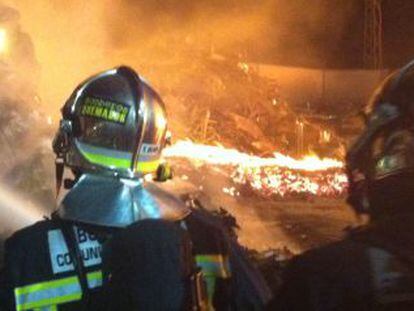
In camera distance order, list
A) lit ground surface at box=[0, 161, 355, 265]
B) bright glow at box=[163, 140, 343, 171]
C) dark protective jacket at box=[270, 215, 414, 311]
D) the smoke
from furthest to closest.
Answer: the smoke → bright glow at box=[163, 140, 343, 171] → lit ground surface at box=[0, 161, 355, 265] → dark protective jacket at box=[270, 215, 414, 311]

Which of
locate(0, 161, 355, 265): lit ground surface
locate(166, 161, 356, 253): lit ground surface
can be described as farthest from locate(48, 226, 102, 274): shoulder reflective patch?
locate(166, 161, 356, 253): lit ground surface

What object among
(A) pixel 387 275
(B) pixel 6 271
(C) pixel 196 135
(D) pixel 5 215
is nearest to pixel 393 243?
(A) pixel 387 275

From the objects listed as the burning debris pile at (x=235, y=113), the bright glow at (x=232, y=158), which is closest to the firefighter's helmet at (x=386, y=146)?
the bright glow at (x=232, y=158)

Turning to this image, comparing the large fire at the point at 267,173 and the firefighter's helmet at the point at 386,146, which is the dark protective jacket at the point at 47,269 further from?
the large fire at the point at 267,173

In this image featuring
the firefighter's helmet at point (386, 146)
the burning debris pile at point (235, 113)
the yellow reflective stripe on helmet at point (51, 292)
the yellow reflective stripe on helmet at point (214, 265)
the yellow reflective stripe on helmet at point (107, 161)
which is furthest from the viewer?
the burning debris pile at point (235, 113)

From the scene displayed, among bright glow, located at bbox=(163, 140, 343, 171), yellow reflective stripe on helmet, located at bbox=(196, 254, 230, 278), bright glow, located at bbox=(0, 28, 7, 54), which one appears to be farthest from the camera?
bright glow, located at bbox=(163, 140, 343, 171)

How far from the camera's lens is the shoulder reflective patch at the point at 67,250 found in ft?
6.37

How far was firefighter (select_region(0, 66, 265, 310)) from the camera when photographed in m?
1.92

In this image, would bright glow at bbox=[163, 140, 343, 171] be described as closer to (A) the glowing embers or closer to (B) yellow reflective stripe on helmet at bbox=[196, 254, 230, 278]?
(A) the glowing embers

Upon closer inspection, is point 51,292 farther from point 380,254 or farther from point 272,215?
point 272,215

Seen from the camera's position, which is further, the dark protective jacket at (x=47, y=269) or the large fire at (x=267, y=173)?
the large fire at (x=267, y=173)

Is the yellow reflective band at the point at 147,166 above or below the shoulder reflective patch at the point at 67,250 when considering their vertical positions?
above

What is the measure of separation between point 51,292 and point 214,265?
0.57 metres

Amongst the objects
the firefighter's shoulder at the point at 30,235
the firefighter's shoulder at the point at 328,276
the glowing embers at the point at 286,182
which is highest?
the glowing embers at the point at 286,182
